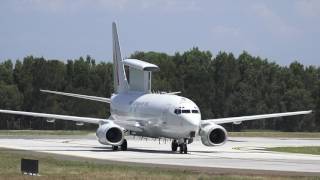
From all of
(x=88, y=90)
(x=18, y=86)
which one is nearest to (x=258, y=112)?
(x=88, y=90)

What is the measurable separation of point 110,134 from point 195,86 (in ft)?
290

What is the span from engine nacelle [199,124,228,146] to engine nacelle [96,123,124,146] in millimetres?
5343

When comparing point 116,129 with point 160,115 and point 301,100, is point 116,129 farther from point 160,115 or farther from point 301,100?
point 301,100

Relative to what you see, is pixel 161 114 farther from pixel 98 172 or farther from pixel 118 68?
pixel 98 172

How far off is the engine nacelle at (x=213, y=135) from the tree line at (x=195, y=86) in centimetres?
7291

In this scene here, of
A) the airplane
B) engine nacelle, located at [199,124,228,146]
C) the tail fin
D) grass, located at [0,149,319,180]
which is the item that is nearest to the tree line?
the tail fin

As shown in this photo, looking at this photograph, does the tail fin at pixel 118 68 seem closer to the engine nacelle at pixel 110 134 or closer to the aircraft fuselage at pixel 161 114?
the aircraft fuselage at pixel 161 114

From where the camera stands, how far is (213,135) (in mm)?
53594

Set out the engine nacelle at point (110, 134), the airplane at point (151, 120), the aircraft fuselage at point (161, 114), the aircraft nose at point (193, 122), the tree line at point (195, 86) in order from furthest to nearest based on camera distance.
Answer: the tree line at point (195, 86), the engine nacelle at point (110, 134), the airplane at point (151, 120), the aircraft fuselage at point (161, 114), the aircraft nose at point (193, 122)

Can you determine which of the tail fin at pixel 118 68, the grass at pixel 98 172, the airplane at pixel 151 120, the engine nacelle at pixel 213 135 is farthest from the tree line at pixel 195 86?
the grass at pixel 98 172

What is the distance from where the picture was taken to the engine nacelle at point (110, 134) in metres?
53.4

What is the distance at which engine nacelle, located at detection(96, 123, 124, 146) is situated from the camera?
53406 millimetres

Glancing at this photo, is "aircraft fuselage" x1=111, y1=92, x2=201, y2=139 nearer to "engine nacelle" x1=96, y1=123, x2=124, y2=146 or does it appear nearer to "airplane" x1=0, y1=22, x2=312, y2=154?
"airplane" x1=0, y1=22, x2=312, y2=154

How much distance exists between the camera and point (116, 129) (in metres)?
54.2
